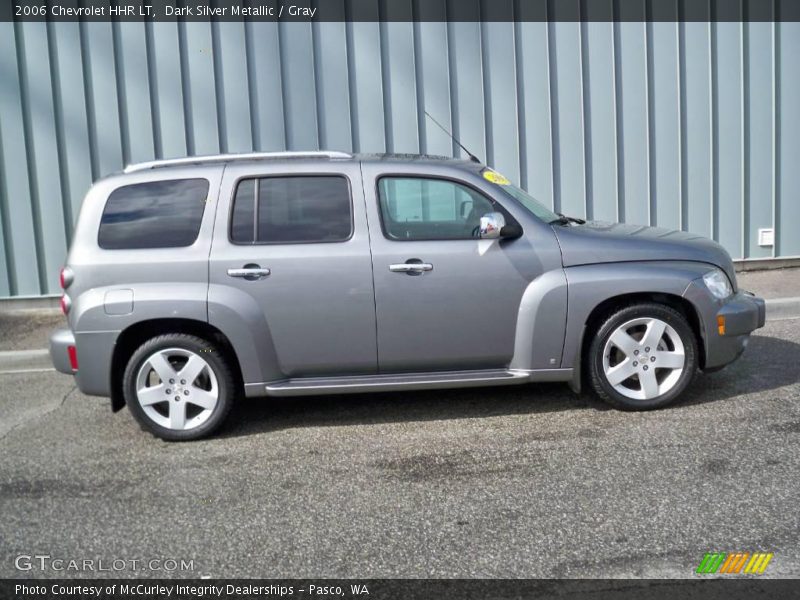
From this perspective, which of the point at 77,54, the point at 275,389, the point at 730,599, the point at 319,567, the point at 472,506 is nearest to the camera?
the point at 730,599

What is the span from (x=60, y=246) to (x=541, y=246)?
5.88m

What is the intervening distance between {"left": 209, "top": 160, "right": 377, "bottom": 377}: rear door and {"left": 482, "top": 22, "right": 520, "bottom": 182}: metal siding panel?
426cm

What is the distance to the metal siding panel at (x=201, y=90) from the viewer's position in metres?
9.20

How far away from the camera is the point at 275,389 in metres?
5.51

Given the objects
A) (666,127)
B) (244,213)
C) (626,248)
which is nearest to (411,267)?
(244,213)

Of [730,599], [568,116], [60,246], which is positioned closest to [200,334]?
[730,599]

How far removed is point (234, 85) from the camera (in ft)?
30.5

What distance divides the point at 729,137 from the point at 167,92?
6.18 m

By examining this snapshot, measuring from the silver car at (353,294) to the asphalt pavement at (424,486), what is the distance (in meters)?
0.34

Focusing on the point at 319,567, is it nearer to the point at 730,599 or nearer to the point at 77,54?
the point at 730,599

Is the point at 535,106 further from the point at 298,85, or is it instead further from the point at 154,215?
the point at 154,215

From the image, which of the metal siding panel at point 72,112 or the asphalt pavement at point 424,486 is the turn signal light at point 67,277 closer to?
the asphalt pavement at point 424,486

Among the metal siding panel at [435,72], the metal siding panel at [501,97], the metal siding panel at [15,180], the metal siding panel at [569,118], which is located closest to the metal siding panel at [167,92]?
the metal siding panel at [15,180]

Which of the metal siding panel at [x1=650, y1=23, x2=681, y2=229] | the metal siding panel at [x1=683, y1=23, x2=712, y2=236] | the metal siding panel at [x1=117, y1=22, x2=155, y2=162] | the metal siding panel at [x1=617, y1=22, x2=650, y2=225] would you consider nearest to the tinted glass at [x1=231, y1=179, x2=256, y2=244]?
the metal siding panel at [x1=117, y1=22, x2=155, y2=162]
